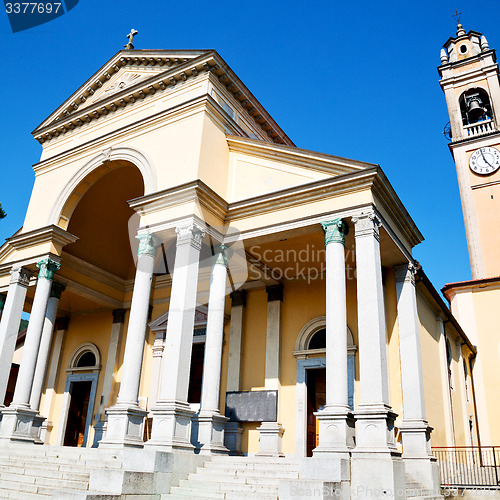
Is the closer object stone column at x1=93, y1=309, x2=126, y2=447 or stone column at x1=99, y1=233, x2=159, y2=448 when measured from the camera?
stone column at x1=99, y1=233, x2=159, y2=448

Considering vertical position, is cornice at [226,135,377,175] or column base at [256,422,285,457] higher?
cornice at [226,135,377,175]

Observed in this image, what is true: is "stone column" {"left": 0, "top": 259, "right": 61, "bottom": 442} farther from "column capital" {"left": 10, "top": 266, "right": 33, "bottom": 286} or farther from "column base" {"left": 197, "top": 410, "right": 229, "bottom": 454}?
"column base" {"left": 197, "top": 410, "right": 229, "bottom": 454}

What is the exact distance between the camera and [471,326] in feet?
72.1

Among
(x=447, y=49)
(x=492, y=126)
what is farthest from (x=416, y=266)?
(x=447, y=49)

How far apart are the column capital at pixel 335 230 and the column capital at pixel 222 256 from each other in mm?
2633

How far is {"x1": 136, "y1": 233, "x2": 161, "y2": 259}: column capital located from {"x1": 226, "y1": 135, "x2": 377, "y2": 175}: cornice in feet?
10.9

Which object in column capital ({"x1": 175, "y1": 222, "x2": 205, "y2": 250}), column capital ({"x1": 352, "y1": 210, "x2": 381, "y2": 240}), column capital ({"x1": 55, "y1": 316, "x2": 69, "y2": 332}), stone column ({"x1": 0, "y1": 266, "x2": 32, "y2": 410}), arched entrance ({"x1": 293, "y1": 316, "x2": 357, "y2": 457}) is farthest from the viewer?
column capital ({"x1": 55, "y1": 316, "x2": 69, "y2": 332})

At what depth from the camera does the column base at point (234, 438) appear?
518 inches

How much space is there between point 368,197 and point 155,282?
30.6ft

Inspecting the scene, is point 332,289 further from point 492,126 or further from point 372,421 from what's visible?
point 492,126

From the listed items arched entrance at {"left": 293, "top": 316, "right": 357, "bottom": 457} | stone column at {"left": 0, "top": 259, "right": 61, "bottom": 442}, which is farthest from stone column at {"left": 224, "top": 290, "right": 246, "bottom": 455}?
stone column at {"left": 0, "top": 259, "right": 61, "bottom": 442}

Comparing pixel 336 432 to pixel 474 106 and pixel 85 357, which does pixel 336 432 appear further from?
pixel 474 106

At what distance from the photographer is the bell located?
29.9 metres

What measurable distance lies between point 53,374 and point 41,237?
6536 mm
